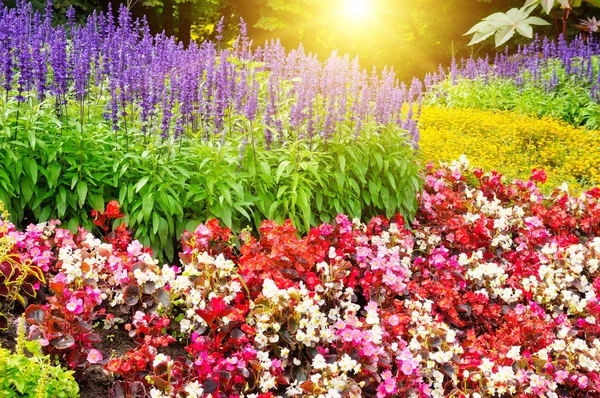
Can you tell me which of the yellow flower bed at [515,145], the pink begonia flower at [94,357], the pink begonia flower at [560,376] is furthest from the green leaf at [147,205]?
the yellow flower bed at [515,145]

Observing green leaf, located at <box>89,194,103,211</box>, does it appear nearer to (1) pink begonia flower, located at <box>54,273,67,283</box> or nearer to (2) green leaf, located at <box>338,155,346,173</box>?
(1) pink begonia flower, located at <box>54,273,67,283</box>

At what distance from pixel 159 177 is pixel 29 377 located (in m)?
1.85

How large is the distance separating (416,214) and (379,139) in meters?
0.85

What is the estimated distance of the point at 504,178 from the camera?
6.41m

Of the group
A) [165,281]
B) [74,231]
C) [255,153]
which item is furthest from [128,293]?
[255,153]

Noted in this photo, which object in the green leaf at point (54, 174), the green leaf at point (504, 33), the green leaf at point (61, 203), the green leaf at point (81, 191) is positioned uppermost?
the green leaf at point (504, 33)

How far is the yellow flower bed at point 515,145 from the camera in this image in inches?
284

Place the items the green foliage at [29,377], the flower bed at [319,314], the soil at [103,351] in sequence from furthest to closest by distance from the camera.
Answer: the flower bed at [319,314]
the soil at [103,351]
the green foliage at [29,377]

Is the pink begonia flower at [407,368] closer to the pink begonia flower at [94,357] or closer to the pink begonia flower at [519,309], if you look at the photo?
the pink begonia flower at [519,309]

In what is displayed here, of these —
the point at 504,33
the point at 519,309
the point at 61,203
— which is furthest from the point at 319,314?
the point at 504,33

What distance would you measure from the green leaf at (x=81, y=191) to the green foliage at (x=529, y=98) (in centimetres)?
790

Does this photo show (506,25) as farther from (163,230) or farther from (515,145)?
(515,145)

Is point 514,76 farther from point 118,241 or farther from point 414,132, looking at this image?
point 118,241

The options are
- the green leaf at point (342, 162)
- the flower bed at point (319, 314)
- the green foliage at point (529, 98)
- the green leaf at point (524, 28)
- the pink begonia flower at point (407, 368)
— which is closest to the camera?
the green leaf at point (524, 28)
